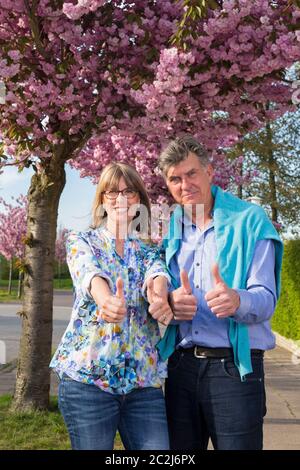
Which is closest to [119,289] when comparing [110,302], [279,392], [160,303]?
[110,302]

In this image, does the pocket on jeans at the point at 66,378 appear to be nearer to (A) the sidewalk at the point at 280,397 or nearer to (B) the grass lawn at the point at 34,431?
(B) the grass lawn at the point at 34,431

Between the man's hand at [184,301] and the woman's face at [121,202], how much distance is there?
422 millimetres

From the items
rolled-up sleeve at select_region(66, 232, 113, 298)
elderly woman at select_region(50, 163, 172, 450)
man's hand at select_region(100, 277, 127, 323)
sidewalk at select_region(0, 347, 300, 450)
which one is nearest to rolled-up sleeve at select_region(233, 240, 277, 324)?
elderly woman at select_region(50, 163, 172, 450)

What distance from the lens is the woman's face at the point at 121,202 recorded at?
8.58 ft

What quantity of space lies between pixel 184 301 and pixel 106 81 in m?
4.27

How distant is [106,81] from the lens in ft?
20.3

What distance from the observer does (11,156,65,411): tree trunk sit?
6.74 m

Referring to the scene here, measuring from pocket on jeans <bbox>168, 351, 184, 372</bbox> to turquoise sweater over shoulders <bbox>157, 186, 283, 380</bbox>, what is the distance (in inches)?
1.7

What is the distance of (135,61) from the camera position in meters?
5.99

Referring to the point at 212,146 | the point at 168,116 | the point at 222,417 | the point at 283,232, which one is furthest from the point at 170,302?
the point at 283,232

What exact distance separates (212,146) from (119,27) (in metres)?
2.26

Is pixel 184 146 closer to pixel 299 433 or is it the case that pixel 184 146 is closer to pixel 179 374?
pixel 179 374

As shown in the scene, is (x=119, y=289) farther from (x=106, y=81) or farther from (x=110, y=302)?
(x=106, y=81)

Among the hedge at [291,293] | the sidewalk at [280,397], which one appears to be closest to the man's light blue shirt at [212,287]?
the sidewalk at [280,397]
